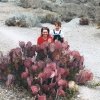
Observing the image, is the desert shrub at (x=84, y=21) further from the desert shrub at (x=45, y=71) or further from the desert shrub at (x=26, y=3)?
the desert shrub at (x=45, y=71)

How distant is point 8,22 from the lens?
15.2 meters

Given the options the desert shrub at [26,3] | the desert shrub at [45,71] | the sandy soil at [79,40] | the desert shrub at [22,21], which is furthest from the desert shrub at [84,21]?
the desert shrub at [45,71]

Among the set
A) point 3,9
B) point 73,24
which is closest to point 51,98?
point 73,24

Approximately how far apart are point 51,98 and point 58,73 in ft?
1.77

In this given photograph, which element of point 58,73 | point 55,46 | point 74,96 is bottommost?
point 74,96

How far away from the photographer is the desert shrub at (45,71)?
578 cm

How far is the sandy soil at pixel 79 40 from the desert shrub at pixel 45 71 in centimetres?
39

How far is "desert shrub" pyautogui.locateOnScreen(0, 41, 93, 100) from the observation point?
578 centimetres

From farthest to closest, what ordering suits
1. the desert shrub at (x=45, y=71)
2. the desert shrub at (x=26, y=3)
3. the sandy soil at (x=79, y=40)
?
the desert shrub at (x=26, y=3), the sandy soil at (x=79, y=40), the desert shrub at (x=45, y=71)

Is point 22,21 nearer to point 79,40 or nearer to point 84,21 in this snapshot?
point 84,21

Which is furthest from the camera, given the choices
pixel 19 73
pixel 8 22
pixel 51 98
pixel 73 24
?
pixel 73 24

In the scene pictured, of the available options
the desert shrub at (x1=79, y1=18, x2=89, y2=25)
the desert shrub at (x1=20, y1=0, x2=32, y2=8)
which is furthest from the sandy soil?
the desert shrub at (x1=20, y1=0, x2=32, y2=8)

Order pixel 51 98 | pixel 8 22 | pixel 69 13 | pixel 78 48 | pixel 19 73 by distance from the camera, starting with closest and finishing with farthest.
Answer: pixel 51 98, pixel 19 73, pixel 78 48, pixel 8 22, pixel 69 13

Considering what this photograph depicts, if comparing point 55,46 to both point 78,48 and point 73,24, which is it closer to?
point 78,48
